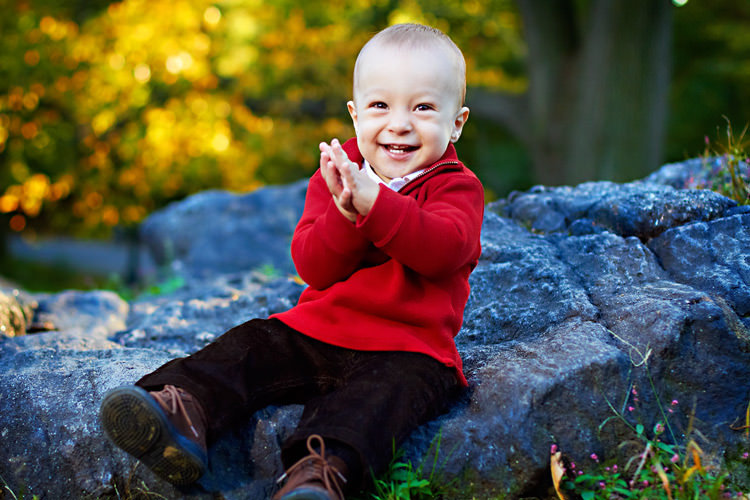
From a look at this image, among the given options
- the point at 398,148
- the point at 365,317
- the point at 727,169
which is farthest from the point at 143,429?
the point at 727,169

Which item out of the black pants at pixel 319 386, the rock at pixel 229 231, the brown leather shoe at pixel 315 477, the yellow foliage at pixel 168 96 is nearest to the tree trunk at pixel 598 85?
the yellow foliage at pixel 168 96

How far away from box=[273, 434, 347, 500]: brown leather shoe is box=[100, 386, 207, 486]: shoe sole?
1.07 feet

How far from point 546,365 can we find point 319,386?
0.81 metres

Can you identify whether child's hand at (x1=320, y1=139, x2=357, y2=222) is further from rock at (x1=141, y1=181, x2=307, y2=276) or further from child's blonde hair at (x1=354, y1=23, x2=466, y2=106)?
rock at (x1=141, y1=181, x2=307, y2=276)

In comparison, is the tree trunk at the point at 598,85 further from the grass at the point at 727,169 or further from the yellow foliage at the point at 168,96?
the grass at the point at 727,169

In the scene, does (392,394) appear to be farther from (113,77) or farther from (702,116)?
(702,116)

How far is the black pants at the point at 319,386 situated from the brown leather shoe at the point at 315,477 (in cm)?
4

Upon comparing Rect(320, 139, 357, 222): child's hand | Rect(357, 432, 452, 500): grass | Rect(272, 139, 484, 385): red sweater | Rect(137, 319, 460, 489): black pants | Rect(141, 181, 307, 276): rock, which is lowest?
Rect(141, 181, 307, 276): rock

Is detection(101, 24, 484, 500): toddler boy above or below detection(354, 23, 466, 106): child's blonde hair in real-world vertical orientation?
below

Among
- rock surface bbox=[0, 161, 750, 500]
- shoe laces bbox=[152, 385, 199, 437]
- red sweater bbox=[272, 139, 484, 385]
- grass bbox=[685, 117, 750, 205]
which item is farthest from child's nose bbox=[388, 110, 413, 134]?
grass bbox=[685, 117, 750, 205]

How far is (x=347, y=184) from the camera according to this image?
2125mm

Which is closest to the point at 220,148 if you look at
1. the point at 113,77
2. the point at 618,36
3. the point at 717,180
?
the point at 113,77

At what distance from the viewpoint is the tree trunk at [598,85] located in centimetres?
867

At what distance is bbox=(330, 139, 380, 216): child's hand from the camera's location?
2.13m
